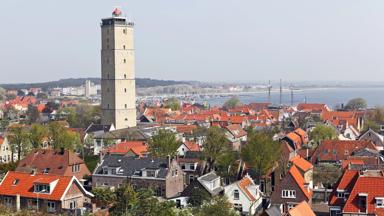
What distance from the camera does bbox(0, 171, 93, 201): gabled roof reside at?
3634cm

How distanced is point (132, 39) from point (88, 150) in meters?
18.5

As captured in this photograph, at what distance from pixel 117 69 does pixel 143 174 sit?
34.2 m

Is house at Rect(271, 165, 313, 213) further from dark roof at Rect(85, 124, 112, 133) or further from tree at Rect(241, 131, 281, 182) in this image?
dark roof at Rect(85, 124, 112, 133)

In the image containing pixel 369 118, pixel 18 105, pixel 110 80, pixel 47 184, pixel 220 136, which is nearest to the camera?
pixel 47 184

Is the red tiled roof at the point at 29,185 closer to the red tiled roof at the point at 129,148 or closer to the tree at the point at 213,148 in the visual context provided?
the tree at the point at 213,148

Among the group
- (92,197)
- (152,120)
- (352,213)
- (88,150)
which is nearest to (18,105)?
(152,120)

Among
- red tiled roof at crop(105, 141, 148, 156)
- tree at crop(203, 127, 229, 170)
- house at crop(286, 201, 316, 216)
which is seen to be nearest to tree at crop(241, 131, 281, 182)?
tree at crop(203, 127, 229, 170)

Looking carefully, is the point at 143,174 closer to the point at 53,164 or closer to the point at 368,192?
the point at 53,164

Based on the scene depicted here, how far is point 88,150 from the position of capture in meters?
66.8

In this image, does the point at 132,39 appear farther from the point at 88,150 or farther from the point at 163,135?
the point at 163,135

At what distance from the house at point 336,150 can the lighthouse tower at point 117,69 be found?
3260 cm

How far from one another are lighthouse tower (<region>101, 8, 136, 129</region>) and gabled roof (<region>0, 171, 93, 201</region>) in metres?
37.6

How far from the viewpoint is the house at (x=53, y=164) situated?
149 ft

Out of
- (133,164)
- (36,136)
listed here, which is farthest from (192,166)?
(36,136)
